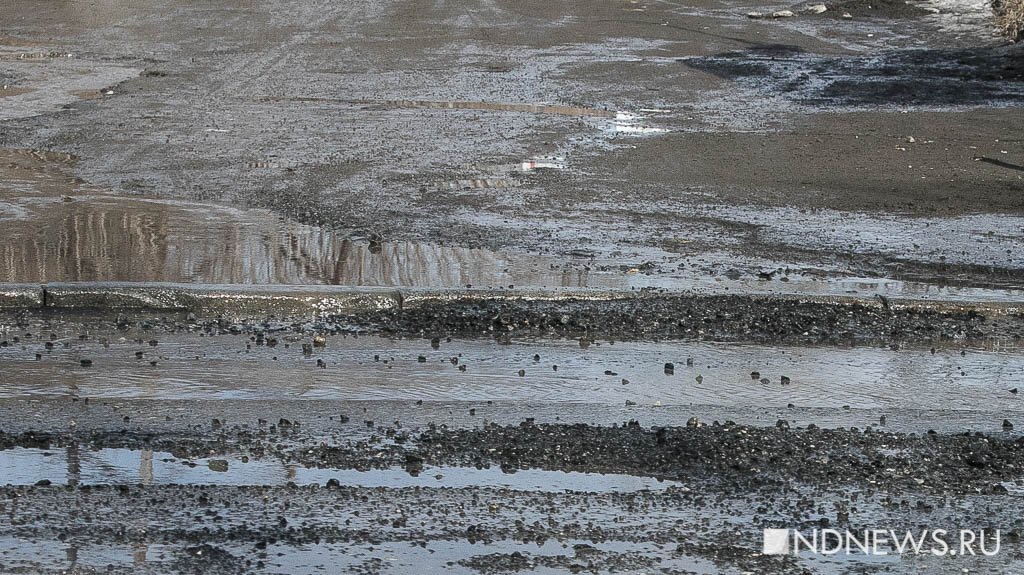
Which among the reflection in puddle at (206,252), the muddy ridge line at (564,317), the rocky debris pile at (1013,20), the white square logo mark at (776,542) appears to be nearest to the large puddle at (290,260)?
the reflection in puddle at (206,252)

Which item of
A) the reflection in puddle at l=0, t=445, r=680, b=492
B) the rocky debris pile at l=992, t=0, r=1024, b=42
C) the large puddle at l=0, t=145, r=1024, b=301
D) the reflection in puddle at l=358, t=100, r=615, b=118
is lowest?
the reflection in puddle at l=0, t=445, r=680, b=492

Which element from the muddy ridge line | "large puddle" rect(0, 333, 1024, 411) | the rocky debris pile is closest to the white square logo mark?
"large puddle" rect(0, 333, 1024, 411)

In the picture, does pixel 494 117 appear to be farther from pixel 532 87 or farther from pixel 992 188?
pixel 992 188

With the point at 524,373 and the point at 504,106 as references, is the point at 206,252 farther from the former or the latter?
the point at 504,106

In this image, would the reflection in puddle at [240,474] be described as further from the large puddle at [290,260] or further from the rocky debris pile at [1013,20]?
the rocky debris pile at [1013,20]

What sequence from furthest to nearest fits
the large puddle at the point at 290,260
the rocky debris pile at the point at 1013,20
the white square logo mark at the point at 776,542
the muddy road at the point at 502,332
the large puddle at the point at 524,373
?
the rocky debris pile at the point at 1013,20 < the large puddle at the point at 290,260 < the large puddle at the point at 524,373 < the muddy road at the point at 502,332 < the white square logo mark at the point at 776,542

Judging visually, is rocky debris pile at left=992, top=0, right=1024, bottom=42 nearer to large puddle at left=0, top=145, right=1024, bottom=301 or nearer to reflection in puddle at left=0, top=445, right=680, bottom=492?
large puddle at left=0, top=145, right=1024, bottom=301
